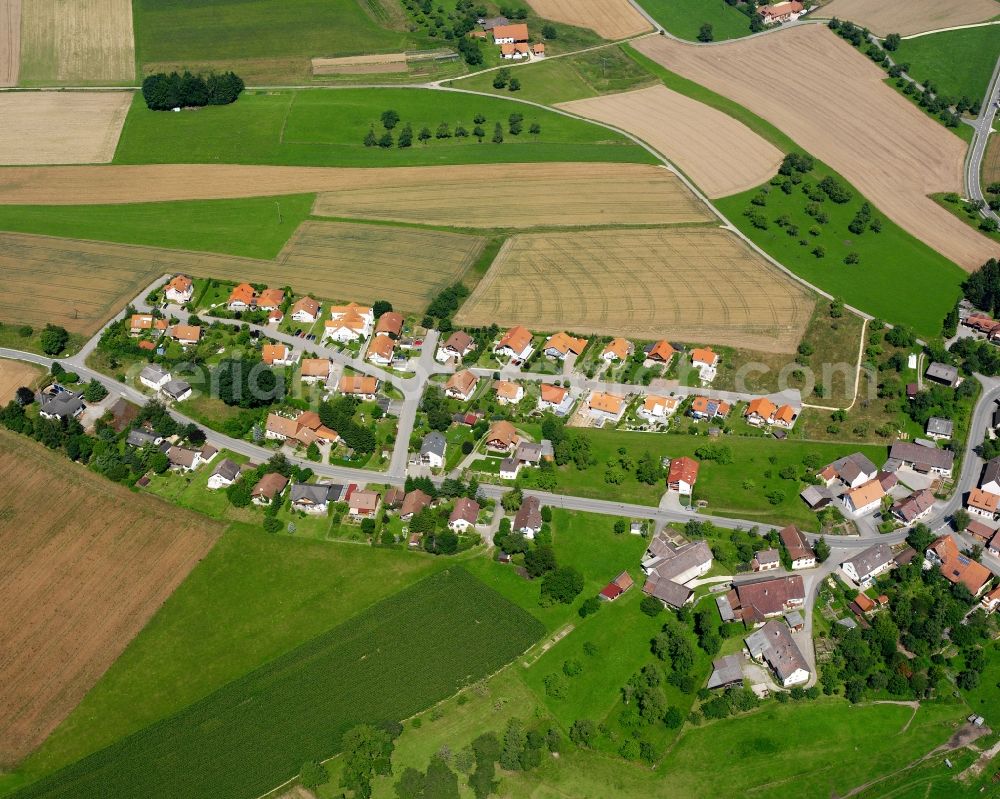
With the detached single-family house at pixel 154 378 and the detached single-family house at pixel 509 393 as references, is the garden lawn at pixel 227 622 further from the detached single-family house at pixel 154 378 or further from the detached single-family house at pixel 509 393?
the detached single-family house at pixel 154 378

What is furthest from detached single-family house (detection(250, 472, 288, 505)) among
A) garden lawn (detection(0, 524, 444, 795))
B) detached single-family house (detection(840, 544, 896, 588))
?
detached single-family house (detection(840, 544, 896, 588))

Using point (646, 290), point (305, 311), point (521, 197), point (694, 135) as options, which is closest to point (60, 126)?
point (305, 311)

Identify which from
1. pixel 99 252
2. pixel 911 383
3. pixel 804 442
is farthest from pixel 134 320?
pixel 911 383

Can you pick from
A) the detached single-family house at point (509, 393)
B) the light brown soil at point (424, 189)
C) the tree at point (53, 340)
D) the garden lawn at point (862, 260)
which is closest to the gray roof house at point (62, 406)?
the tree at point (53, 340)

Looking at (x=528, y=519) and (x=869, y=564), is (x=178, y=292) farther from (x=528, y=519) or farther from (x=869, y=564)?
(x=869, y=564)

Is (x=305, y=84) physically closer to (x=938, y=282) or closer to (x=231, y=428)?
A: (x=231, y=428)

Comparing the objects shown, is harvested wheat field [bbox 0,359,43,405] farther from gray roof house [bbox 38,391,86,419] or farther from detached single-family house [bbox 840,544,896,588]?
detached single-family house [bbox 840,544,896,588]
